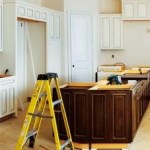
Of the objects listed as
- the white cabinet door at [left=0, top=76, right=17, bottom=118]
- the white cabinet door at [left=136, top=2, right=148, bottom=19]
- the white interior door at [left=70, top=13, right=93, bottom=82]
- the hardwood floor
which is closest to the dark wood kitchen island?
the hardwood floor

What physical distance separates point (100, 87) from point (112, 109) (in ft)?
1.50

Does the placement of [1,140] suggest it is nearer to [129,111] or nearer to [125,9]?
[129,111]

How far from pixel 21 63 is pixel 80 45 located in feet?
5.65

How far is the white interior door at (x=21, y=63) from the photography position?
870cm

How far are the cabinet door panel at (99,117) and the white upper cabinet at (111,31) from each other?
5056mm

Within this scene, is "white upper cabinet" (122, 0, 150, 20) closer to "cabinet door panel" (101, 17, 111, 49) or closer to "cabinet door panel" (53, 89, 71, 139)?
"cabinet door panel" (101, 17, 111, 49)

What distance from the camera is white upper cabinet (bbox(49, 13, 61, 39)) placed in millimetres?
8789

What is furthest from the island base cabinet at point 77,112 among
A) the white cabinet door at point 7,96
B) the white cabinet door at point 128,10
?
the white cabinet door at point 128,10

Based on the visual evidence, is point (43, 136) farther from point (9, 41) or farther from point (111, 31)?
point (111, 31)

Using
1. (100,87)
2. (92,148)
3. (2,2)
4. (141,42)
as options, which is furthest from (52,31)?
(92,148)

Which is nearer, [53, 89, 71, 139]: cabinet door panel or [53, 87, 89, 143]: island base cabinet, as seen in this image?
[53, 87, 89, 143]: island base cabinet

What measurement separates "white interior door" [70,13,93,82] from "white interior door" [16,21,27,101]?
4.26ft

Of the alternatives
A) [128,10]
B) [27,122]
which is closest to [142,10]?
[128,10]

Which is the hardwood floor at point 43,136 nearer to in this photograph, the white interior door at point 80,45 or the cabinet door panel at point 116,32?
the white interior door at point 80,45
